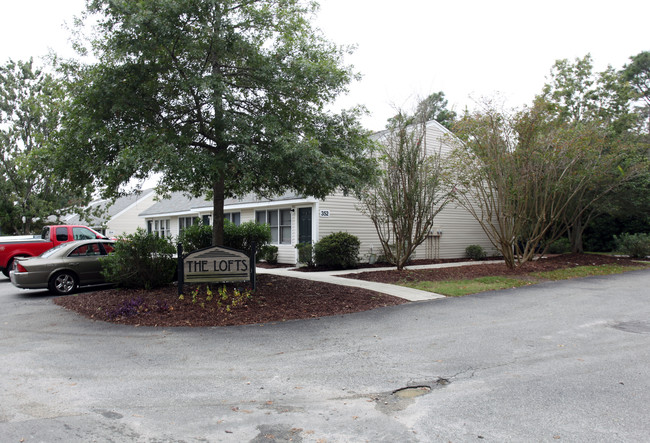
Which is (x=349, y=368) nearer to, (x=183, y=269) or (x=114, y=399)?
(x=114, y=399)

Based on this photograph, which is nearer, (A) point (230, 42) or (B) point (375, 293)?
(A) point (230, 42)

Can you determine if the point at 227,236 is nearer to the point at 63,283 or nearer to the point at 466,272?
the point at 63,283

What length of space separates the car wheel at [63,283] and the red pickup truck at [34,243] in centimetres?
503

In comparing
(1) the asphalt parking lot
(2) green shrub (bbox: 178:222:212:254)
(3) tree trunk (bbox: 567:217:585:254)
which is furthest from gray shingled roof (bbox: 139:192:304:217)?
(3) tree trunk (bbox: 567:217:585:254)

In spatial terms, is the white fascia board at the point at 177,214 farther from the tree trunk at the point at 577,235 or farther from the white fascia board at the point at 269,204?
the tree trunk at the point at 577,235

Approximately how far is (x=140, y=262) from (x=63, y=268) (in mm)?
2726

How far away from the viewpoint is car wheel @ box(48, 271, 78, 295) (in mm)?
11578

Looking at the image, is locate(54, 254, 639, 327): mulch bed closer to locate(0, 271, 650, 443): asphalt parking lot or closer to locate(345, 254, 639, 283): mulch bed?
locate(0, 271, 650, 443): asphalt parking lot

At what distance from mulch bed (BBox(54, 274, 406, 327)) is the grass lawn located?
73.5 inches

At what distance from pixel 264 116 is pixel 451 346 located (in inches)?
227

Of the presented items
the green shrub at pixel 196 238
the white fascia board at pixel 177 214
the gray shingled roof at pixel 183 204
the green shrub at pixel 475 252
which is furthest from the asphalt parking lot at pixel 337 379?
the white fascia board at pixel 177 214

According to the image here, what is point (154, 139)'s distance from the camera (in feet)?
27.4

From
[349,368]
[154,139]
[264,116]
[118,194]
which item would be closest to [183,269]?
[118,194]

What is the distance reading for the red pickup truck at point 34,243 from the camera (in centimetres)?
1523
